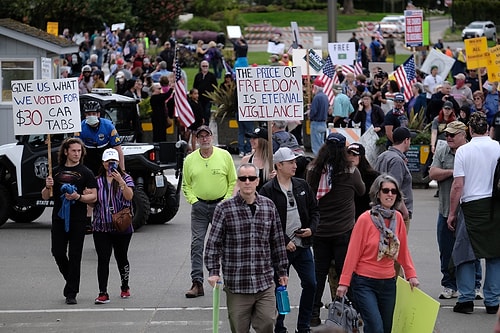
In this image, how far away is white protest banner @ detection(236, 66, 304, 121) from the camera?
12.2 meters

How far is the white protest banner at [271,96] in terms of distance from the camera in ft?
40.2

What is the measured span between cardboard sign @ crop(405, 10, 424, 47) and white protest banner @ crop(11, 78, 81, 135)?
18658 mm

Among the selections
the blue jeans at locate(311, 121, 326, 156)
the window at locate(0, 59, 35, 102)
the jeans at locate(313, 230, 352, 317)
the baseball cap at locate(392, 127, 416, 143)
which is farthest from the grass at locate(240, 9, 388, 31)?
the jeans at locate(313, 230, 352, 317)

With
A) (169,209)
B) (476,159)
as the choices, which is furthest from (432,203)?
(476,159)

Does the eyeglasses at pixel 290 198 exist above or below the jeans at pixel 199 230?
above

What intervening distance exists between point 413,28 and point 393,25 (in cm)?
4023

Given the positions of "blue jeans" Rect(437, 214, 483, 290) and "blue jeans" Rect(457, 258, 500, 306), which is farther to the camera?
"blue jeans" Rect(437, 214, 483, 290)

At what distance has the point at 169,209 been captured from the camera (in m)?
16.9

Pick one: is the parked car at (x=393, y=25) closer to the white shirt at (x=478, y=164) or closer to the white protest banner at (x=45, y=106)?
the white protest banner at (x=45, y=106)

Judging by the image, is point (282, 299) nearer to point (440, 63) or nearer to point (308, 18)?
point (440, 63)

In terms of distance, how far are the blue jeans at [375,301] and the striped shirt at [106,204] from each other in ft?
11.1

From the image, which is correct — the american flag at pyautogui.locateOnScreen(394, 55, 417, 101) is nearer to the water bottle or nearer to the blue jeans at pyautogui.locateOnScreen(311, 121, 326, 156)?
the blue jeans at pyautogui.locateOnScreen(311, 121, 326, 156)

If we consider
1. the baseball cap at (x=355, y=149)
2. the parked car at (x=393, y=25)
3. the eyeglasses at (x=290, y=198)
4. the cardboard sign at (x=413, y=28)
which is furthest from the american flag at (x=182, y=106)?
the parked car at (x=393, y=25)

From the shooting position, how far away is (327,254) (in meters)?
10.5
